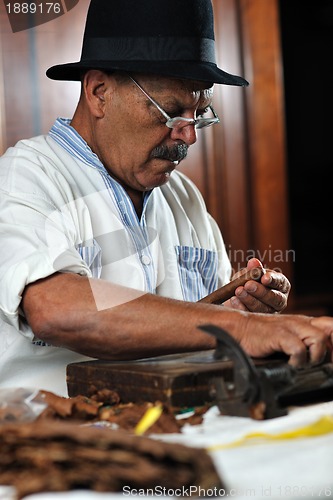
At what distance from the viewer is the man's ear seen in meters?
2.37

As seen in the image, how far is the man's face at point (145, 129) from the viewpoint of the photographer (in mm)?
2256

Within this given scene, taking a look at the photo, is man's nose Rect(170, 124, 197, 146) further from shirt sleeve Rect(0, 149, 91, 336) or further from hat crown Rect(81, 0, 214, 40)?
shirt sleeve Rect(0, 149, 91, 336)

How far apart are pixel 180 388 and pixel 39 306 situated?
1.72ft

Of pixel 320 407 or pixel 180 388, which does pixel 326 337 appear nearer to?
pixel 320 407

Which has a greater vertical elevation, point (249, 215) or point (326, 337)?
point (326, 337)

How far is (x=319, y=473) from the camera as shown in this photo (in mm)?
1058

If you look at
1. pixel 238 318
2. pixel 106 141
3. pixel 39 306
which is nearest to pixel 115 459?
pixel 238 318

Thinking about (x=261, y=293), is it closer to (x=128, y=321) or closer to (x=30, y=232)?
(x=128, y=321)

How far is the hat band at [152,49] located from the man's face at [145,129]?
0.23 feet

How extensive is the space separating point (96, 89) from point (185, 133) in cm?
33

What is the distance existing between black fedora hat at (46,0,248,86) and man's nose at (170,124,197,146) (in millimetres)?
166

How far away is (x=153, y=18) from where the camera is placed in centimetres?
224

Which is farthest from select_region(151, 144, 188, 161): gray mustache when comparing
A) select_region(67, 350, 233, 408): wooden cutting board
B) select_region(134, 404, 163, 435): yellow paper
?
select_region(134, 404, 163, 435): yellow paper

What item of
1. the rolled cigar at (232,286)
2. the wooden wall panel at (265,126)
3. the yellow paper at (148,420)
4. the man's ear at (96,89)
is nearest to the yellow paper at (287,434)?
the yellow paper at (148,420)
